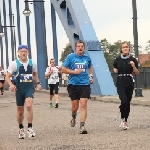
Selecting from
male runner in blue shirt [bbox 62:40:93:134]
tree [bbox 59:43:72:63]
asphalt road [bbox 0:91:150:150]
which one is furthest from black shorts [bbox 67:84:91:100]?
tree [bbox 59:43:72:63]

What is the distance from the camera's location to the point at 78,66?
917cm

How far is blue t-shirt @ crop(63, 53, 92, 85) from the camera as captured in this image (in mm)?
9188

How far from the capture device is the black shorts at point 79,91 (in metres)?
9.19

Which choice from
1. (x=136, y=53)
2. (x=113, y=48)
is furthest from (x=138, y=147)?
(x=113, y=48)

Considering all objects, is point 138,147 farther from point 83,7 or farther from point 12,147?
point 83,7

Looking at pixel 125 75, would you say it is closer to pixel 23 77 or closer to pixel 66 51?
pixel 23 77

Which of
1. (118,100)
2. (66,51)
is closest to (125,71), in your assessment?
(118,100)

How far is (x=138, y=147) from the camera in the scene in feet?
22.5

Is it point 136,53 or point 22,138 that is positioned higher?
point 136,53

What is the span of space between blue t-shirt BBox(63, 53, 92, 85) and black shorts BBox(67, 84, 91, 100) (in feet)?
0.22

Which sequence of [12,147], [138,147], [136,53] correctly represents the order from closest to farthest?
[138,147] < [12,147] < [136,53]

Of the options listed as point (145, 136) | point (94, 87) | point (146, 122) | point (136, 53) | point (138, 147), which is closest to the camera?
point (138, 147)

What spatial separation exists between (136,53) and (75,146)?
1418cm

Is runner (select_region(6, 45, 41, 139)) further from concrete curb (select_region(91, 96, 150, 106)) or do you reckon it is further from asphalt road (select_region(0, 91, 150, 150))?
concrete curb (select_region(91, 96, 150, 106))
